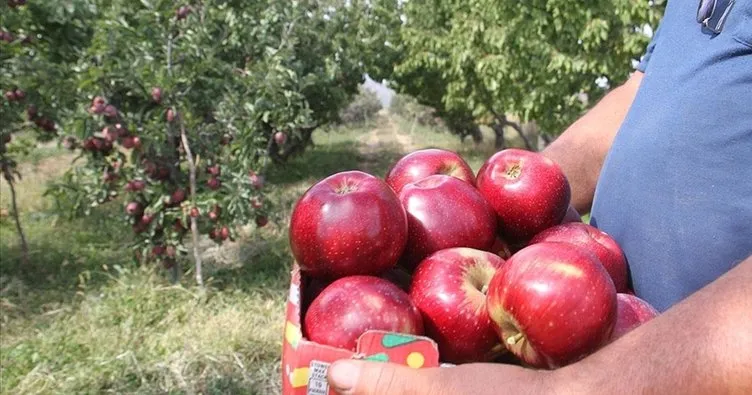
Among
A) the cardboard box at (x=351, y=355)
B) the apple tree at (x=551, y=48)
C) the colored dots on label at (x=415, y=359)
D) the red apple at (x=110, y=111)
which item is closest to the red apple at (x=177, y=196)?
the red apple at (x=110, y=111)

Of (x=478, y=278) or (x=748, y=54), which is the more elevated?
(x=748, y=54)

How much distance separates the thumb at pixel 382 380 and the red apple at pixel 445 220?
14.4 inches

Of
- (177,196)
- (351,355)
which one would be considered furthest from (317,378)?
(177,196)

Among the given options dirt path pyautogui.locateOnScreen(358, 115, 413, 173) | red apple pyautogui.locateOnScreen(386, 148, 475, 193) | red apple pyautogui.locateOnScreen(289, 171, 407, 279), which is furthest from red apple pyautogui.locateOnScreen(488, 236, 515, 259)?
dirt path pyautogui.locateOnScreen(358, 115, 413, 173)

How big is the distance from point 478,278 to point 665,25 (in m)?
0.94

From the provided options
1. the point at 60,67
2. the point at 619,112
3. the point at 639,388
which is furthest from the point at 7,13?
the point at 639,388

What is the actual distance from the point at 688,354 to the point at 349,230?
538mm

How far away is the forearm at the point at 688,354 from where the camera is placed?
0.75 meters

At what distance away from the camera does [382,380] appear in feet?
2.73

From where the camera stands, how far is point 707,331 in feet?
2.55

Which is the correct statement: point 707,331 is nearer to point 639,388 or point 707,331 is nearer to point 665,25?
point 639,388

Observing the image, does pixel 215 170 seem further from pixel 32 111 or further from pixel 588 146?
pixel 588 146

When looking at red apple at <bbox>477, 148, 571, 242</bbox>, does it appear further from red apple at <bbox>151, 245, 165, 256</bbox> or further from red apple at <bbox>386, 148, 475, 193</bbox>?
red apple at <bbox>151, 245, 165, 256</bbox>

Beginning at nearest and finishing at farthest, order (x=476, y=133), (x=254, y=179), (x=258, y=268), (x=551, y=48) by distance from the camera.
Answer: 1. (x=254, y=179)
2. (x=258, y=268)
3. (x=551, y=48)
4. (x=476, y=133)
